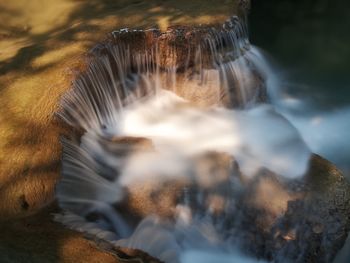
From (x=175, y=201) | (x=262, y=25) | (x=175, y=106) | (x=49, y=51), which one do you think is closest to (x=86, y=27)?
(x=49, y=51)

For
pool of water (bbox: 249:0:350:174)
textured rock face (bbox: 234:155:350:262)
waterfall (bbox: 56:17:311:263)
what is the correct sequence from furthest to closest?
pool of water (bbox: 249:0:350:174)
textured rock face (bbox: 234:155:350:262)
waterfall (bbox: 56:17:311:263)

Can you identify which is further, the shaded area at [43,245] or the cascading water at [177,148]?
the cascading water at [177,148]

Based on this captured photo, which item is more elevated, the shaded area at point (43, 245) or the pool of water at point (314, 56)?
the pool of water at point (314, 56)

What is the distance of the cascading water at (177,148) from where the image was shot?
166 inches

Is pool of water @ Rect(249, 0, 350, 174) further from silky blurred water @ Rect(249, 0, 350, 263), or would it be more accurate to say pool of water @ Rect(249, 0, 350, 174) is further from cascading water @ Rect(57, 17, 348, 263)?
cascading water @ Rect(57, 17, 348, 263)

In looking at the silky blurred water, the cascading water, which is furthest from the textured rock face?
the silky blurred water

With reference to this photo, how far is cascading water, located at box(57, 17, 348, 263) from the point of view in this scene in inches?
166

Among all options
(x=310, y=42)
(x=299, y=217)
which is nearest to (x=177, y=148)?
(x=299, y=217)

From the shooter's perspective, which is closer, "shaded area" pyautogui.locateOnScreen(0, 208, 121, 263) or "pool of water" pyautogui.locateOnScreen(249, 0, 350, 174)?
"shaded area" pyautogui.locateOnScreen(0, 208, 121, 263)

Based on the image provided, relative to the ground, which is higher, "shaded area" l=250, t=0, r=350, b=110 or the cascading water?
"shaded area" l=250, t=0, r=350, b=110

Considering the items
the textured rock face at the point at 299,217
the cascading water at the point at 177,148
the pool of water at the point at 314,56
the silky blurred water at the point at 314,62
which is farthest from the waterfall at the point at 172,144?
the pool of water at the point at 314,56

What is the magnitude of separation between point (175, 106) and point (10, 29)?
2849mm

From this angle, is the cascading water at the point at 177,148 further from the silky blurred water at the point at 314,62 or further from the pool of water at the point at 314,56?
the pool of water at the point at 314,56

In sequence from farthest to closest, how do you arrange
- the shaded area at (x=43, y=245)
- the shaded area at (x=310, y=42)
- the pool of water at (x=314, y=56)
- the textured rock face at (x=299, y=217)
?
1. the shaded area at (x=310, y=42)
2. the pool of water at (x=314, y=56)
3. the textured rock face at (x=299, y=217)
4. the shaded area at (x=43, y=245)
